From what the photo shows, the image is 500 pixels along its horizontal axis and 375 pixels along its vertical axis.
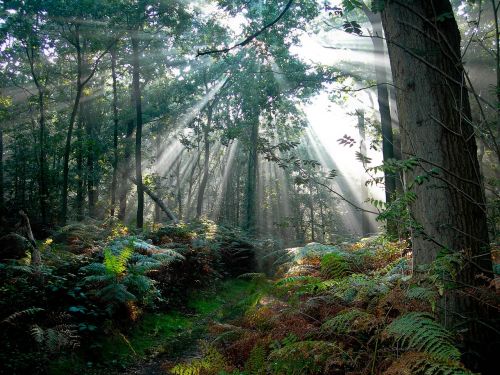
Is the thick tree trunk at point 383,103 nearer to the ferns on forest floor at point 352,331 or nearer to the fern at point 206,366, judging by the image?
the ferns on forest floor at point 352,331

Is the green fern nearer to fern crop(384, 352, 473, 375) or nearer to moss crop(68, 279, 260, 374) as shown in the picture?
moss crop(68, 279, 260, 374)

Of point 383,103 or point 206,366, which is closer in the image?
point 206,366

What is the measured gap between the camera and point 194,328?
599 centimetres

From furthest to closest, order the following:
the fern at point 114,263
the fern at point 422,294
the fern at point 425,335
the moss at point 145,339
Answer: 1. the fern at point 114,263
2. the moss at point 145,339
3. the fern at point 422,294
4. the fern at point 425,335

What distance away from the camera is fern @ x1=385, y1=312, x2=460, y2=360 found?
218 cm

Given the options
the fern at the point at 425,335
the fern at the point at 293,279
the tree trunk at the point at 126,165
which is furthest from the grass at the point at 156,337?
the tree trunk at the point at 126,165

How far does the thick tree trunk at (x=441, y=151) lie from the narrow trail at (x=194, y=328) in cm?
246

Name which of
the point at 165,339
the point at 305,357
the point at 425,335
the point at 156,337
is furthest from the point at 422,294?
the point at 156,337

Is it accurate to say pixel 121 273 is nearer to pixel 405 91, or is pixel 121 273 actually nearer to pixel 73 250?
pixel 73 250

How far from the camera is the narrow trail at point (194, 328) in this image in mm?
5012

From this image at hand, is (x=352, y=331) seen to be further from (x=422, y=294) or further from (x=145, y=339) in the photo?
(x=145, y=339)

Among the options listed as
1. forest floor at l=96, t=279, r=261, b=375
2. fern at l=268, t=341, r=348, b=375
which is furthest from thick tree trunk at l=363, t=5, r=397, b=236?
fern at l=268, t=341, r=348, b=375

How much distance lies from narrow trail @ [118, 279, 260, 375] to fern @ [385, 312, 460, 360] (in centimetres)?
220

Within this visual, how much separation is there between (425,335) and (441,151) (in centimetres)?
154
